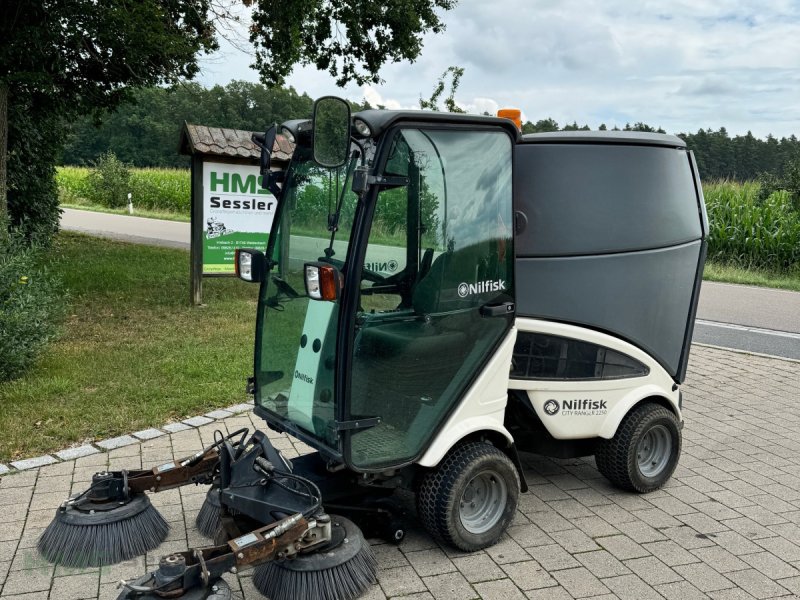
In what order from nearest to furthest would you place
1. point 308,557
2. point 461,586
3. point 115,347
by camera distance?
1. point 308,557
2. point 461,586
3. point 115,347

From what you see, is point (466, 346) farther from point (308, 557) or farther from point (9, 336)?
point (9, 336)

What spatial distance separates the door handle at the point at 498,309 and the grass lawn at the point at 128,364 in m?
2.92

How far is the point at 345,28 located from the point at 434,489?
1094 centimetres

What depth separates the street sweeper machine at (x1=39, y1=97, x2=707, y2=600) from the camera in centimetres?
312

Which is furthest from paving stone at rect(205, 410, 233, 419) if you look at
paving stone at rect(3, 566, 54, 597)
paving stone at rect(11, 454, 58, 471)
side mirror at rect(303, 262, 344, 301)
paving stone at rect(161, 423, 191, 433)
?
side mirror at rect(303, 262, 344, 301)

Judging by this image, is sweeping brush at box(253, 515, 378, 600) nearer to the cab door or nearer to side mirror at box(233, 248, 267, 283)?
the cab door

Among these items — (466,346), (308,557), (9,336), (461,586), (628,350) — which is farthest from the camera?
(9,336)

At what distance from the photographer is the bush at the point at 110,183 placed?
3238cm

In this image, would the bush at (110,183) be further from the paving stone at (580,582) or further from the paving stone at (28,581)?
the paving stone at (580,582)

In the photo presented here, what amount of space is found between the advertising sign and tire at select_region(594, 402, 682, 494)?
646 centimetres

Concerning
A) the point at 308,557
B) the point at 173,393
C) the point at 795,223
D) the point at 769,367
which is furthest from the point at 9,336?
the point at 795,223

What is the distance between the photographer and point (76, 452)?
4801 millimetres

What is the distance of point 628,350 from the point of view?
166 inches

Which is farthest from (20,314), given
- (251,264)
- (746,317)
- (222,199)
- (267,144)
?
(746,317)
